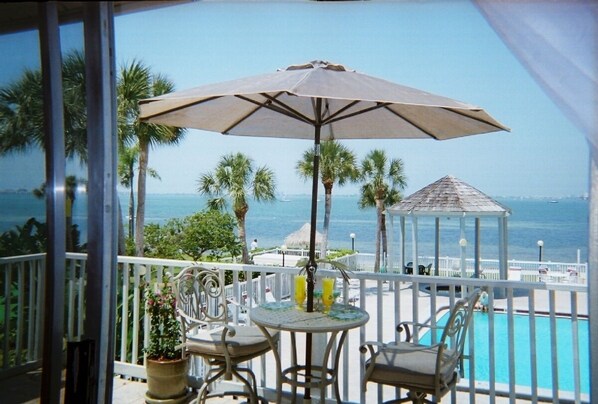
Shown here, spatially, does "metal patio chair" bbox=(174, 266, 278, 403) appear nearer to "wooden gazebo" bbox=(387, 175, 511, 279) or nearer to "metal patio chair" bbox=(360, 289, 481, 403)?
"metal patio chair" bbox=(360, 289, 481, 403)

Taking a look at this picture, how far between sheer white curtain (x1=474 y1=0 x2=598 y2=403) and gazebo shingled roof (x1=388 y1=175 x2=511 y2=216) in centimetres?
1062

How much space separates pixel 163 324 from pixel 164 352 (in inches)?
7.0

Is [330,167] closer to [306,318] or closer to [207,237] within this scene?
[207,237]

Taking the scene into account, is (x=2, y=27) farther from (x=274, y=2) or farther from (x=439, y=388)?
(x=439, y=388)

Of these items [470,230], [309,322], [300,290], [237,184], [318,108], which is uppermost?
[237,184]

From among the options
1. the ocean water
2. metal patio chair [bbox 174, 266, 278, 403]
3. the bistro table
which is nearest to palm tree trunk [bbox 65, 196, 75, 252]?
the bistro table

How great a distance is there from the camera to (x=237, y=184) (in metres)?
20.3

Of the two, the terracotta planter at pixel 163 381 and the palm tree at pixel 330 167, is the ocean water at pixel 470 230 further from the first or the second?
the terracotta planter at pixel 163 381

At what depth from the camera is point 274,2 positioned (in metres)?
1.78

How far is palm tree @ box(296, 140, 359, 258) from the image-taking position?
2036 centimetres

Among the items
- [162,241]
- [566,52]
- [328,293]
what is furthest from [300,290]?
[162,241]

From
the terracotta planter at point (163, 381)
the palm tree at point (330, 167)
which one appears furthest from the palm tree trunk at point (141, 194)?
the terracotta planter at point (163, 381)

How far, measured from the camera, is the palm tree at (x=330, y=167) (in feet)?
66.8

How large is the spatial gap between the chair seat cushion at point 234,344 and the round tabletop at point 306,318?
203 mm
